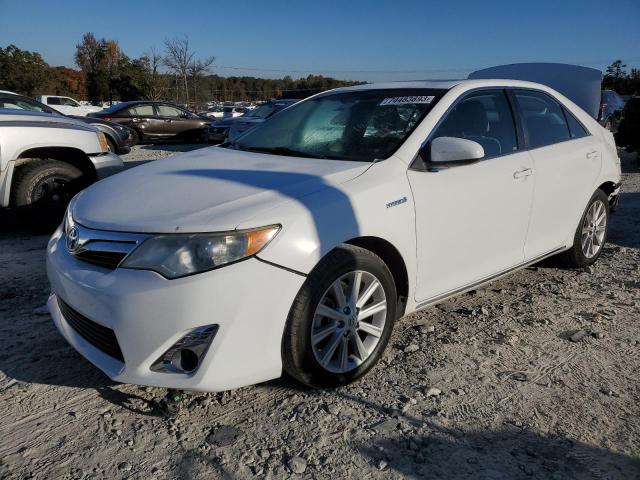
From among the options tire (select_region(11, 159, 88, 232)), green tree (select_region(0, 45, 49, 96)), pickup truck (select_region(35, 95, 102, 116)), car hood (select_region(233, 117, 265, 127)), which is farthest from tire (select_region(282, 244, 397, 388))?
green tree (select_region(0, 45, 49, 96))

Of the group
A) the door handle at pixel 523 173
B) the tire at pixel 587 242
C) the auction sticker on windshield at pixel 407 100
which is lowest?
the tire at pixel 587 242

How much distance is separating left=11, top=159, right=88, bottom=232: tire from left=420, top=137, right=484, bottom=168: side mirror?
167 inches

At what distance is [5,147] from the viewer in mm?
5160

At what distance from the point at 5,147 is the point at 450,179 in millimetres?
4381

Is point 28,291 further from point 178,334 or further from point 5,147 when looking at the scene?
point 178,334

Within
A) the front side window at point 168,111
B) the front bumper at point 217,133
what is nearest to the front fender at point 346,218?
the front bumper at point 217,133

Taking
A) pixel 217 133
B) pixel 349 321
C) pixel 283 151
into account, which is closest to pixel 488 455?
pixel 349 321

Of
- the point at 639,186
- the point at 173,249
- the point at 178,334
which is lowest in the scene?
the point at 639,186

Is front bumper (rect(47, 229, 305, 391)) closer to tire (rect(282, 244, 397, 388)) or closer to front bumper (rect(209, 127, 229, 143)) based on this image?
tire (rect(282, 244, 397, 388))

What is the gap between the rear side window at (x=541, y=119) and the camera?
385cm

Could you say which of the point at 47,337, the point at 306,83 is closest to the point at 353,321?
the point at 47,337

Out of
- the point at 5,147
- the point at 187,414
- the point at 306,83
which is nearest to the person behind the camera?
the point at 187,414

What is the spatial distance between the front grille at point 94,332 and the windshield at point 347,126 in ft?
5.09

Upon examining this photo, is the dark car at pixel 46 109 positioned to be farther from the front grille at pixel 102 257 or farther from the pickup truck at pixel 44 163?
the front grille at pixel 102 257
